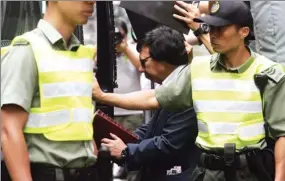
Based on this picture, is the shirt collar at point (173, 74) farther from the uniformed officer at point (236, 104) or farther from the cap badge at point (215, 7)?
the cap badge at point (215, 7)

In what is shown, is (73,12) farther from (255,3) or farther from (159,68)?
(255,3)

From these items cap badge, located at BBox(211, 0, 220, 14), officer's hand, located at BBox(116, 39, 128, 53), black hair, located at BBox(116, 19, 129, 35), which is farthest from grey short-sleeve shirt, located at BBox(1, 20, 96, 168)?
black hair, located at BBox(116, 19, 129, 35)

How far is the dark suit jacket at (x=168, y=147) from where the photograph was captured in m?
3.82

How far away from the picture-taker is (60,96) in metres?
3.07

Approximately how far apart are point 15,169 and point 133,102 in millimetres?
1053

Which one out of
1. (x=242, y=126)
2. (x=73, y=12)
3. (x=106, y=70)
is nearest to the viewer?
(x=73, y=12)

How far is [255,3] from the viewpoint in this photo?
157 inches

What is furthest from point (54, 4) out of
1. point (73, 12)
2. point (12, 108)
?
point (12, 108)

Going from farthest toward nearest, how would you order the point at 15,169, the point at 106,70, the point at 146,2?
the point at 146,2 → the point at 106,70 → the point at 15,169

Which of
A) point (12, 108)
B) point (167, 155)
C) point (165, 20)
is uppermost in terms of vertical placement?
point (165, 20)

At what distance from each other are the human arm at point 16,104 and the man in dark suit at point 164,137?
78cm

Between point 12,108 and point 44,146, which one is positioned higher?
point 12,108

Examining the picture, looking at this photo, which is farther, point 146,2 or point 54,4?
point 146,2

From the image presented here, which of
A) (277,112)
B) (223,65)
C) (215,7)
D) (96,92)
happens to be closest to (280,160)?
(277,112)
